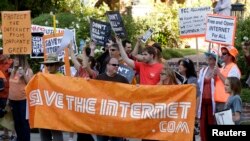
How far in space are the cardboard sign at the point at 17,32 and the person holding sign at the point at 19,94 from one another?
18 cm

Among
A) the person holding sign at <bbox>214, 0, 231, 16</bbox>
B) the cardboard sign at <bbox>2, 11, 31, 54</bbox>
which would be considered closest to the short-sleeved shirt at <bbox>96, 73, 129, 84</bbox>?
the cardboard sign at <bbox>2, 11, 31, 54</bbox>

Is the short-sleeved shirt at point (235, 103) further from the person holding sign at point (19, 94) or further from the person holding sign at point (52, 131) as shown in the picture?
the person holding sign at point (19, 94)

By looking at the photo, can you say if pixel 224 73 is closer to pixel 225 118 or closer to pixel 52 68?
pixel 225 118

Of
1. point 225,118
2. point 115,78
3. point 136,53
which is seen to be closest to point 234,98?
point 225,118

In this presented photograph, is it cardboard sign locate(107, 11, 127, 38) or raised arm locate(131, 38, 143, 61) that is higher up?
cardboard sign locate(107, 11, 127, 38)

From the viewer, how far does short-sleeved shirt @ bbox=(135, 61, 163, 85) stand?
37.8 feet

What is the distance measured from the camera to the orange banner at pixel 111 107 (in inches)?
426

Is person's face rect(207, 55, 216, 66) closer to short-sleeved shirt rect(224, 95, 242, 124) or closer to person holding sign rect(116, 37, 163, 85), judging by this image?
person holding sign rect(116, 37, 163, 85)

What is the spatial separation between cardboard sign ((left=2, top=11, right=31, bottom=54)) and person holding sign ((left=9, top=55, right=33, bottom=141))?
0.18m

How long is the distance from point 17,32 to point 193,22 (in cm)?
307

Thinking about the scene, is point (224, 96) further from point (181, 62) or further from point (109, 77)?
point (109, 77)

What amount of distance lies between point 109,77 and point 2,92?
283 cm

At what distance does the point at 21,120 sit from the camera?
42.5 ft

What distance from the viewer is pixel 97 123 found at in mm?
11352
